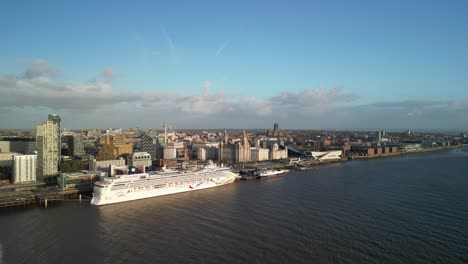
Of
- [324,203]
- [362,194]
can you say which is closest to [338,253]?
[324,203]

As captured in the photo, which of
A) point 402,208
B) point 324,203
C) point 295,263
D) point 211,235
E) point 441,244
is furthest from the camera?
point 324,203

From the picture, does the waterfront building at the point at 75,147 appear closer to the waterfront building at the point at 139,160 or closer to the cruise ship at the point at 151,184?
the waterfront building at the point at 139,160

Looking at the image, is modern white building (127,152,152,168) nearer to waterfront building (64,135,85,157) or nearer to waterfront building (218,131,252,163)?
waterfront building (64,135,85,157)

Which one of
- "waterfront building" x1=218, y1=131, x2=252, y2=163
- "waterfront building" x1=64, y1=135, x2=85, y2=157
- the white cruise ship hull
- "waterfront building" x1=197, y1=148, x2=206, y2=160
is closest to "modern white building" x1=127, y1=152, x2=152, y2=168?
the white cruise ship hull

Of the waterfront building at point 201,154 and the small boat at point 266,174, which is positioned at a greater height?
the waterfront building at point 201,154

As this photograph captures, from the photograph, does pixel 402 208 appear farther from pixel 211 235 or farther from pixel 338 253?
pixel 211 235

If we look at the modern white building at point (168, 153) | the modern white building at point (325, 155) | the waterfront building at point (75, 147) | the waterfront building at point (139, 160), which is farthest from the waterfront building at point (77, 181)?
the modern white building at point (325, 155)
